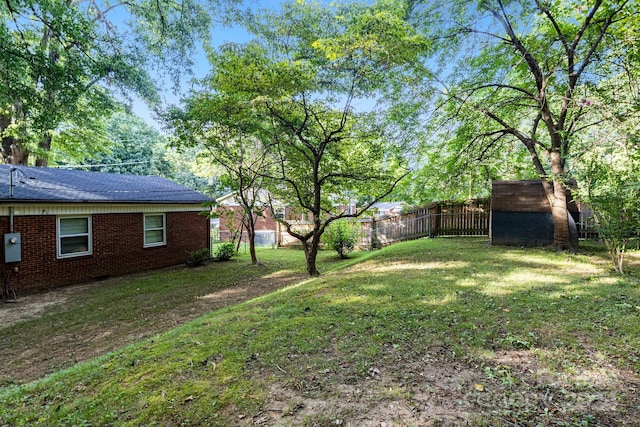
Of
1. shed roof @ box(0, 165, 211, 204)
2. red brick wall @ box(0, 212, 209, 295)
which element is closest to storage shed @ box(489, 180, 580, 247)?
shed roof @ box(0, 165, 211, 204)

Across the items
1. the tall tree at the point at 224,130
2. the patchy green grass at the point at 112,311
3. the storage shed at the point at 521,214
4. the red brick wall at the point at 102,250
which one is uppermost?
the tall tree at the point at 224,130

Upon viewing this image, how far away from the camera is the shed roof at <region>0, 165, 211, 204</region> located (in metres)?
8.37

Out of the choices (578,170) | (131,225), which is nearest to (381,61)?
(578,170)

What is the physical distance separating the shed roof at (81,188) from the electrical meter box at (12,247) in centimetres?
91

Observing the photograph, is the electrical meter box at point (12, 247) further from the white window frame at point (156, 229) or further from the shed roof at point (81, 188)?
the white window frame at point (156, 229)

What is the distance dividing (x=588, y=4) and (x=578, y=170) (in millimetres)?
3913

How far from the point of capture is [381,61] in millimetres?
6719

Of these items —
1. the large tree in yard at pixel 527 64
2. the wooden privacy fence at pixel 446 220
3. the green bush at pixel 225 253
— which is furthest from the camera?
the green bush at pixel 225 253

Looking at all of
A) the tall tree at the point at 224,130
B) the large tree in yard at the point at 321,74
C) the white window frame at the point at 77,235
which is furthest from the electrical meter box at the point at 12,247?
the large tree in yard at the point at 321,74

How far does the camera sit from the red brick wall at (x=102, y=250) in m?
8.23

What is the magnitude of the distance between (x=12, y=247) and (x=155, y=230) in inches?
170

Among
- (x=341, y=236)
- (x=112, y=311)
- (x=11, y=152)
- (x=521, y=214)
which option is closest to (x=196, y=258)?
(x=112, y=311)

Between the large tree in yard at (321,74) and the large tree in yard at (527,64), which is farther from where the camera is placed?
the large tree in yard at (527,64)

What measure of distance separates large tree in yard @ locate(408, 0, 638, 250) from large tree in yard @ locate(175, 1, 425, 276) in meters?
1.88
